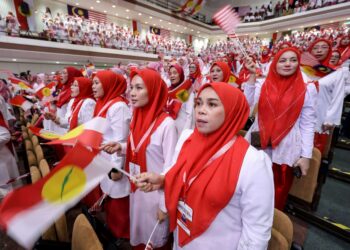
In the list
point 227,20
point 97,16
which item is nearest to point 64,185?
point 227,20

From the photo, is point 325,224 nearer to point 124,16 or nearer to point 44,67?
point 44,67

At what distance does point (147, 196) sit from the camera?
60.0 inches

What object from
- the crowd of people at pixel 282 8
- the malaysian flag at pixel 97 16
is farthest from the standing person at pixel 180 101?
the crowd of people at pixel 282 8

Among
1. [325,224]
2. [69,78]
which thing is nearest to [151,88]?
[325,224]

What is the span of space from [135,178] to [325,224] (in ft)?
6.87

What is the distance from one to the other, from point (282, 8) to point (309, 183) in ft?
72.1

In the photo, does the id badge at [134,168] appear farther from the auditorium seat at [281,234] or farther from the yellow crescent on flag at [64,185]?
the auditorium seat at [281,234]

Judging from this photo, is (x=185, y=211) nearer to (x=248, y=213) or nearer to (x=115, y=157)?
(x=248, y=213)

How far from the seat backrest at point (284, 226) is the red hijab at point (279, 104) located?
28.2 inches

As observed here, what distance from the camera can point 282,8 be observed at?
61.6 ft

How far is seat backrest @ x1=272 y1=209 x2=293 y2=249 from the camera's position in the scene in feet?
3.49

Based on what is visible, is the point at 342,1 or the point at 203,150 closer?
the point at 203,150

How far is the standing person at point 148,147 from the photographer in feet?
4.83

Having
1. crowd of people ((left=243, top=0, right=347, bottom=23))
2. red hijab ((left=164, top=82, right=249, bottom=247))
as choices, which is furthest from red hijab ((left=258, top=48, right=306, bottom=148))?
crowd of people ((left=243, top=0, right=347, bottom=23))
